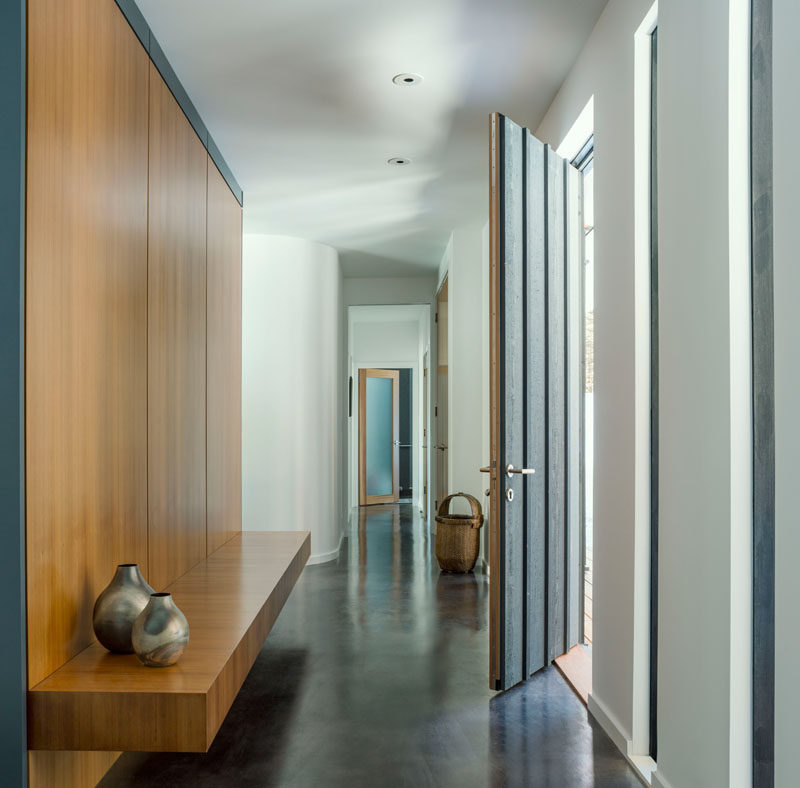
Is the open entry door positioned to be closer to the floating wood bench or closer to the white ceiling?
the white ceiling

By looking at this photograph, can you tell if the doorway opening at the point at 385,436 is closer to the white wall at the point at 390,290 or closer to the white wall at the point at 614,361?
the white wall at the point at 390,290

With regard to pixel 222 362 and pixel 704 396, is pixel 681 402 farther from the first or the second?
pixel 222 362

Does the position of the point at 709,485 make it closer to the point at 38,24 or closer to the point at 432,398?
the point at 38,24

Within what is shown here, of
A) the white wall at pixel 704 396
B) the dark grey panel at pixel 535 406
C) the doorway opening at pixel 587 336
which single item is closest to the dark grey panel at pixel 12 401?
the white wall at pixel 704 396

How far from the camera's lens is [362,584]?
516cm

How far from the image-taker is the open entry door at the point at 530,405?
9.91ft

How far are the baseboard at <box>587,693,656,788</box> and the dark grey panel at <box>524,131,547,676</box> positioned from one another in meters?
0.43

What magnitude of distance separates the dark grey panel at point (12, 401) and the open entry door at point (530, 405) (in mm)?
1789

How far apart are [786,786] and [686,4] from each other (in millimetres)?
1947

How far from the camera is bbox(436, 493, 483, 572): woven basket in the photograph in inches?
216

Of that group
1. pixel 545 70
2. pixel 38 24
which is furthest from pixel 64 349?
pixel 545 70

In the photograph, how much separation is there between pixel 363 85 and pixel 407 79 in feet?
0.71

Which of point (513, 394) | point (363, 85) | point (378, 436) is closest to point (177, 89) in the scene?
point (363, 85)

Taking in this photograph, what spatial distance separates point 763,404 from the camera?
5.53ft
